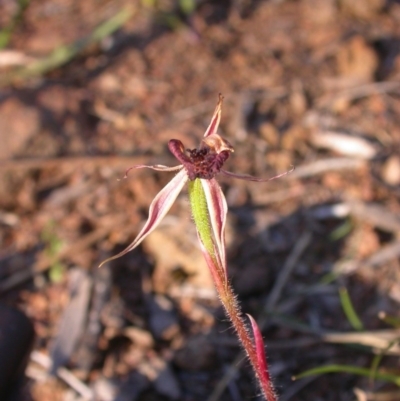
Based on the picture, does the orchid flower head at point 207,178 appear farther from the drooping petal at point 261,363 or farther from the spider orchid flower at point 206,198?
the drooping petal at point 261,363

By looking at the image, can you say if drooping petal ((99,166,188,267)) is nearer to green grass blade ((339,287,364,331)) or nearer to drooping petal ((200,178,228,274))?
drooping petal ((200,178,228,274))

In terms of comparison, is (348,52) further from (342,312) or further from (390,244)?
(342,312)

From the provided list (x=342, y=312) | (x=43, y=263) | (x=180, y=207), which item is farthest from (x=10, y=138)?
(x=342, y=312)

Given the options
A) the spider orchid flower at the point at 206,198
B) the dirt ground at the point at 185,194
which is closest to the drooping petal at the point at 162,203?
the spider orchid flower at the point at 206,198

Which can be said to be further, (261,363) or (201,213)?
(261,363)

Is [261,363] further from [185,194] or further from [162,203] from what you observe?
[185,194]

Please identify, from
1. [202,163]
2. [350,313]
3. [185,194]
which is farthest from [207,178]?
[185,194]
